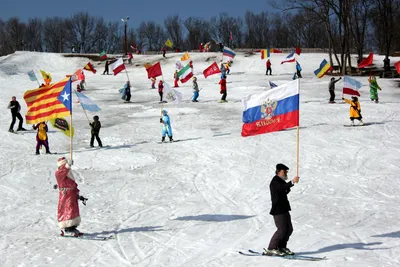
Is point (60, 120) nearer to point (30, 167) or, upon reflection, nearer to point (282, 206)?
point (30, 167)

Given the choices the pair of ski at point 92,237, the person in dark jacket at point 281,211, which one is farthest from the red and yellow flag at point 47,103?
the person in dark jacket at point 281,211

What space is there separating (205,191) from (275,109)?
4141mm

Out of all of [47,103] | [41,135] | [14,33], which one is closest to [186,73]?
[41,135]

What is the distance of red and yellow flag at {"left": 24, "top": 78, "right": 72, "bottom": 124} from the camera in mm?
12945

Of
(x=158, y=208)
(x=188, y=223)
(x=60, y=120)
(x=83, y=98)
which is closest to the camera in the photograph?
(x=188, y=223)

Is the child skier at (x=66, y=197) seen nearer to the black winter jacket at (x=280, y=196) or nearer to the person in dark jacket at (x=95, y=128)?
Result: the black winter jacket at (x=280, y=196)

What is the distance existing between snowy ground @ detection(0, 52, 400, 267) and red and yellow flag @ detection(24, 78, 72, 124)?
210cm

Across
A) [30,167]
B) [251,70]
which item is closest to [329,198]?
[30,167]

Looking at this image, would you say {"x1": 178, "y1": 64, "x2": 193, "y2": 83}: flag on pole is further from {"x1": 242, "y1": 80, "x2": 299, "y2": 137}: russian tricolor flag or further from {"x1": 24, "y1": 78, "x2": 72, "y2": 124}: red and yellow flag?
{"x1": 242, "y1": 80, "x2": 299, "y2": 137}: russian tricolor flag

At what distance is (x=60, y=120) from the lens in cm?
1452

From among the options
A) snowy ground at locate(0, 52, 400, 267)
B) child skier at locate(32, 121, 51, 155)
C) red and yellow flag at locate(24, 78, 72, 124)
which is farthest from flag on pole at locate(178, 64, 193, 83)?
red and yellow flag at locate(24, 78, 72, 124)

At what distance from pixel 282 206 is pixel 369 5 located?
47549mm

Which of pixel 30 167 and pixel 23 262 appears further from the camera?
pixel 30 167

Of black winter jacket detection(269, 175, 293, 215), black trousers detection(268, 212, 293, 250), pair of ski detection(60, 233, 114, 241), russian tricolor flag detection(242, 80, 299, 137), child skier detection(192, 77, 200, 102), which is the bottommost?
pair of ski detection(60, 233, 114, 241)
